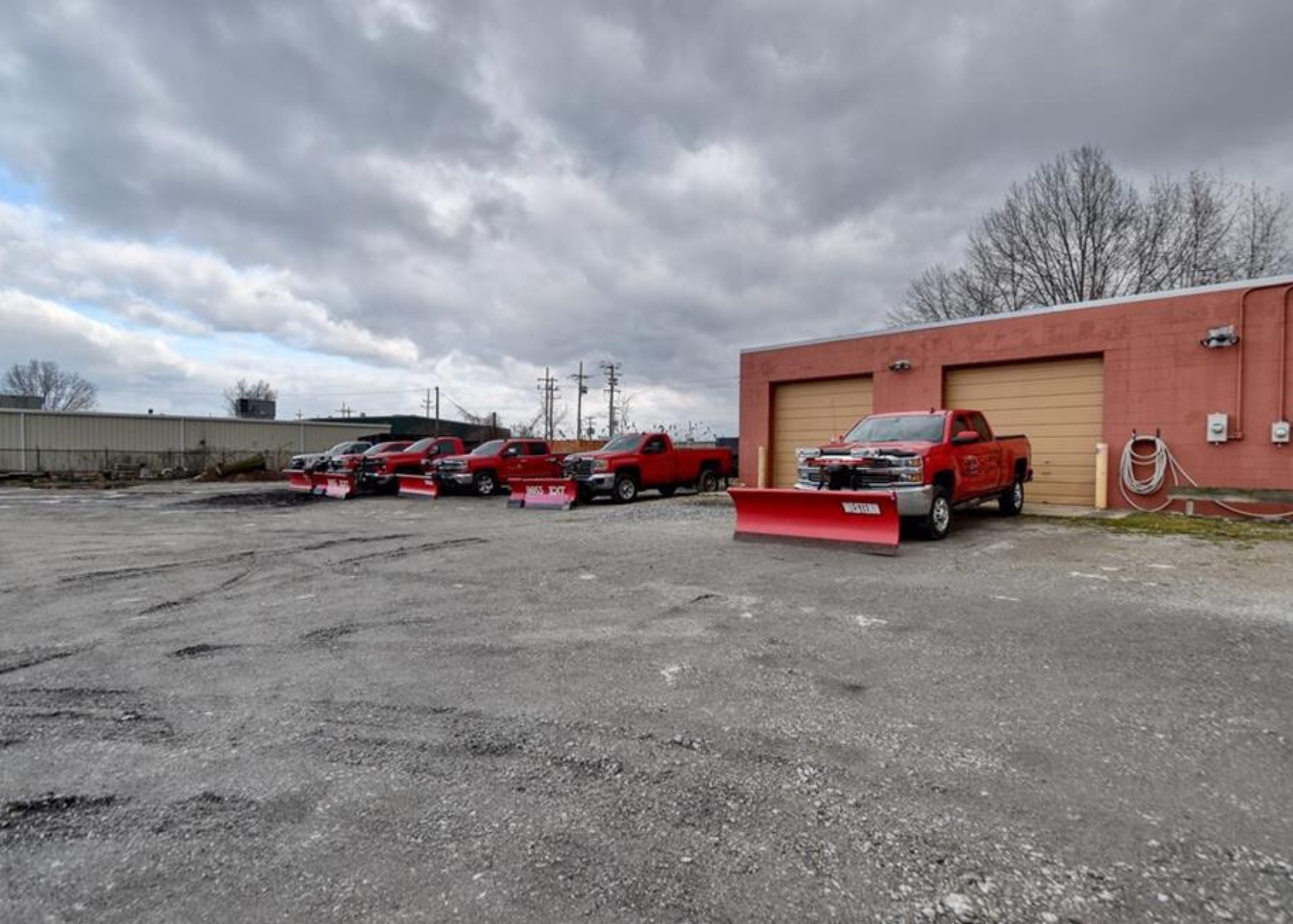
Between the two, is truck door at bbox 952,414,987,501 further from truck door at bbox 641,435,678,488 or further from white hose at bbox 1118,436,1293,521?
truck door at bbox 641,435,678,488

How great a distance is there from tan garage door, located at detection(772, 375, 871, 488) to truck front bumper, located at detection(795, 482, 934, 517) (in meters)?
8.71

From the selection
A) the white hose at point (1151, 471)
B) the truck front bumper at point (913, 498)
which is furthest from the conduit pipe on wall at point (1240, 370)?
the truck front bumper at point (913, 498)

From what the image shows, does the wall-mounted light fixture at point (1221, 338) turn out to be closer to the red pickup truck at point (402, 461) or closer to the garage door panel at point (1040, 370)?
the garage door panel at point (1040, 370)

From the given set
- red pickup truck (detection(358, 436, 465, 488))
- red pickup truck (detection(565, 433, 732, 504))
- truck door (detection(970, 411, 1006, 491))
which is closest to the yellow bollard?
truck door (detection(970, 411, 1006, 491))

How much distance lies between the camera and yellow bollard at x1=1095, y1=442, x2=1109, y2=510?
14.0 metres

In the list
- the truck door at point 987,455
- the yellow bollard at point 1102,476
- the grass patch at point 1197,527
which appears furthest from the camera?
the yellow bollard at point 1102,476

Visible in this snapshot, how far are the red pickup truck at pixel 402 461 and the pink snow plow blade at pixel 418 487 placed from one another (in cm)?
53

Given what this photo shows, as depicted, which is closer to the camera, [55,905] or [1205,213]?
[55,905]

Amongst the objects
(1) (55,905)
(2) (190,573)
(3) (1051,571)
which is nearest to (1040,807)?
(1) (55,905)

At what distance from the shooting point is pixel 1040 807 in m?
2.75

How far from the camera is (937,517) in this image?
10.1 metres

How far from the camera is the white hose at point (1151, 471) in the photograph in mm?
13445

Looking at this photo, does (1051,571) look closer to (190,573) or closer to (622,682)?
(622,682)

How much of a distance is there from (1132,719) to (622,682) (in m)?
2.69
